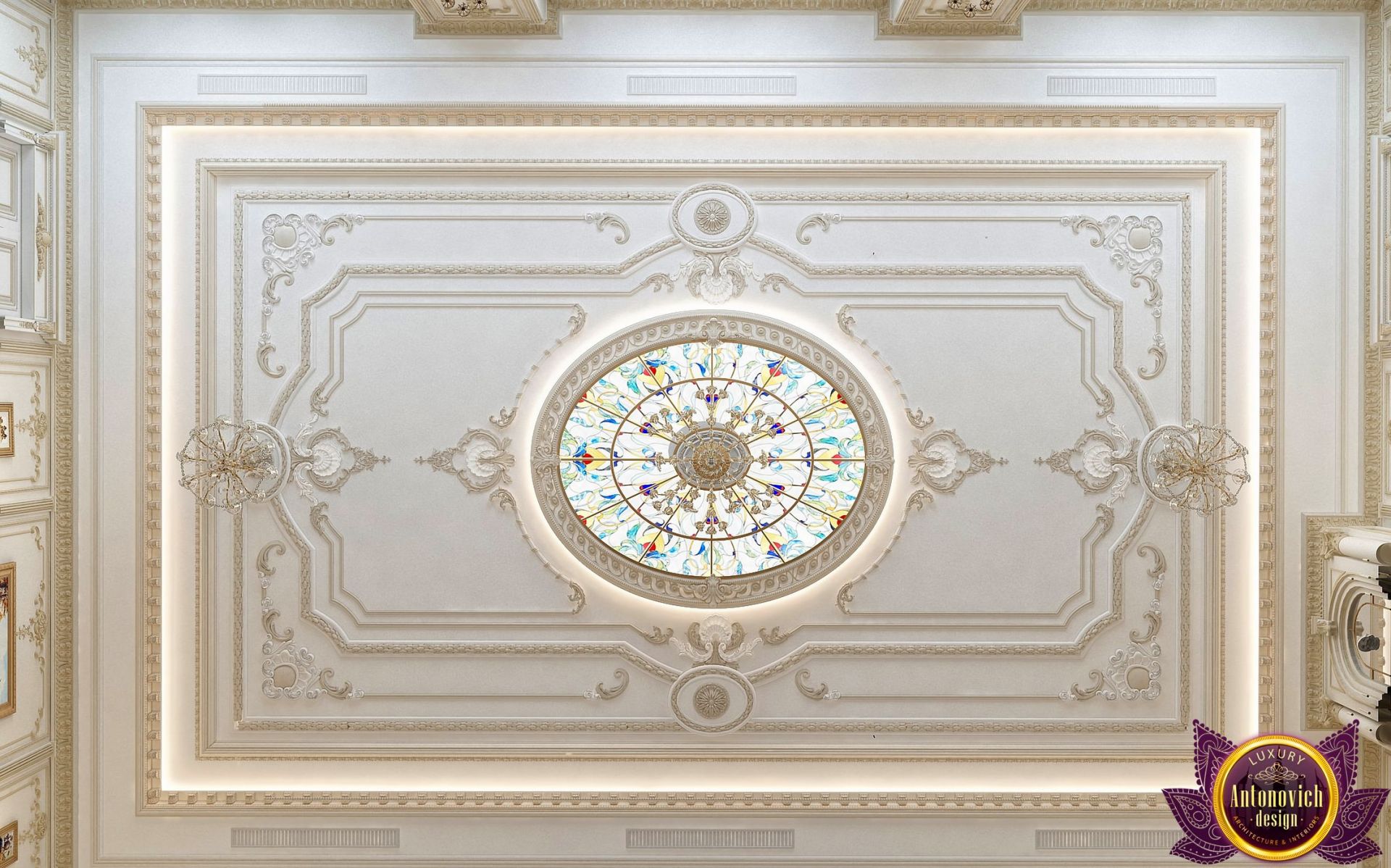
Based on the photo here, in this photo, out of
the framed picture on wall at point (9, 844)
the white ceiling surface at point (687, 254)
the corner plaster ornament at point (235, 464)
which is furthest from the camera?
the white ceiling surface at point (687, 254)

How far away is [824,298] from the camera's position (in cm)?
526

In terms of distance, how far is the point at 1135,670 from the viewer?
17.2 ft

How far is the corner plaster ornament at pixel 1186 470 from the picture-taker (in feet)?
Result: 16.4

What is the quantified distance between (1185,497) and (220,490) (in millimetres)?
6277

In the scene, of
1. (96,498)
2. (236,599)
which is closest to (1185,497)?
(236,599)

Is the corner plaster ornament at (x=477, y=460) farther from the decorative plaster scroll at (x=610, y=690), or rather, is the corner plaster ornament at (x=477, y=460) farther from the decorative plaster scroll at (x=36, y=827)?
the decorative plaster scroll at (x=36, y=827)

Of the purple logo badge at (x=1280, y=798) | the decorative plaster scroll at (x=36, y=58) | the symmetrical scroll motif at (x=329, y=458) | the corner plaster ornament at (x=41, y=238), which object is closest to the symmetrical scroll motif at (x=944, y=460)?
the purple logo badge at (x=1280, y=798)

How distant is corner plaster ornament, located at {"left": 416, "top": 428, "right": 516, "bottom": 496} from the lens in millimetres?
5242

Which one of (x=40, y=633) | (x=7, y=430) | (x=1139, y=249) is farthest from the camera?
(x=1139, y=249)

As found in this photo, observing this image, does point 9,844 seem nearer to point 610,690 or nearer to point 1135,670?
point 610,690

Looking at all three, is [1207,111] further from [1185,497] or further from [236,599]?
[236,599]

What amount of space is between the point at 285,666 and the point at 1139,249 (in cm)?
627

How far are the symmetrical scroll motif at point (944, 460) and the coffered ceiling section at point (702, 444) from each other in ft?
0.06

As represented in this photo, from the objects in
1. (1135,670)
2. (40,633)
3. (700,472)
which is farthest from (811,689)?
(40,633)
